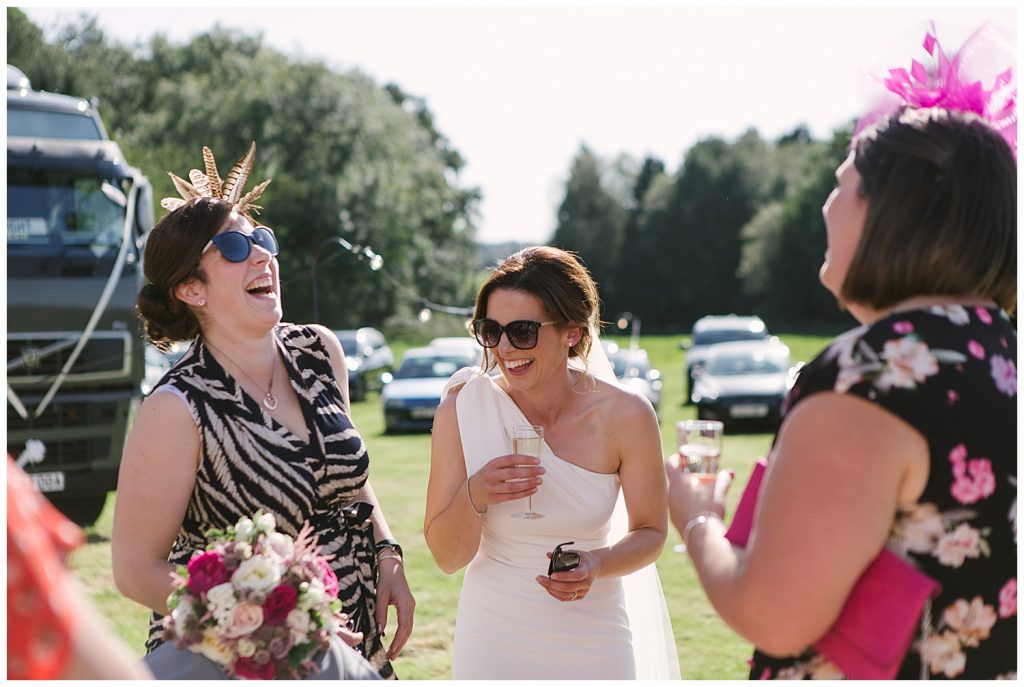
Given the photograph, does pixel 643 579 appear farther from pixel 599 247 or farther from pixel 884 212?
pixel 599 247

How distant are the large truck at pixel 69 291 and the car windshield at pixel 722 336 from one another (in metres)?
21.6

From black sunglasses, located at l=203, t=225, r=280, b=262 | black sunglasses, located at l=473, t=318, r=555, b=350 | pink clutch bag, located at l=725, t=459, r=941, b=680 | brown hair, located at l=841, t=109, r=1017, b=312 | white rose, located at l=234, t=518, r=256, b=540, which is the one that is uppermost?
brown hair, located at l=841, t=109, r=1017, b=312

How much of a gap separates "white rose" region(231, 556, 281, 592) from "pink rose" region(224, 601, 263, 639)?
4 centimetres

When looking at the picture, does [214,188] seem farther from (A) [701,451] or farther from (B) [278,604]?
(A) [701,451]

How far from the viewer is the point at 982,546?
5.71 feet

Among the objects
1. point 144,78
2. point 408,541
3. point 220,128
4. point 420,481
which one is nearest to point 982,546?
point 408,541

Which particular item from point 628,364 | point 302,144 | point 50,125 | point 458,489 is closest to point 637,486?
point 458,489

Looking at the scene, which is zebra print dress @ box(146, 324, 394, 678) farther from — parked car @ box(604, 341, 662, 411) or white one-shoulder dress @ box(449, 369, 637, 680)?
parked car @ box(604, 341, 662, 411)

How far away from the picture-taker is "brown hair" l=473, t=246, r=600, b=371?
342 centimetres

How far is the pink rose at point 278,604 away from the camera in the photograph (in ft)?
7.21

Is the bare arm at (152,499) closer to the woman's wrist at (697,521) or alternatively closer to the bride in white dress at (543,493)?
the bride in white dress at (543,493)

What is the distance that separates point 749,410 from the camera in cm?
1888

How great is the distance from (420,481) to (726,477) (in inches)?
473

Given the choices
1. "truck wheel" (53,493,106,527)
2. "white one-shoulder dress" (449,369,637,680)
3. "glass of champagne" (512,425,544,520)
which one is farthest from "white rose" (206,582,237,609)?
"truck wheel" (53,493,106,527)
